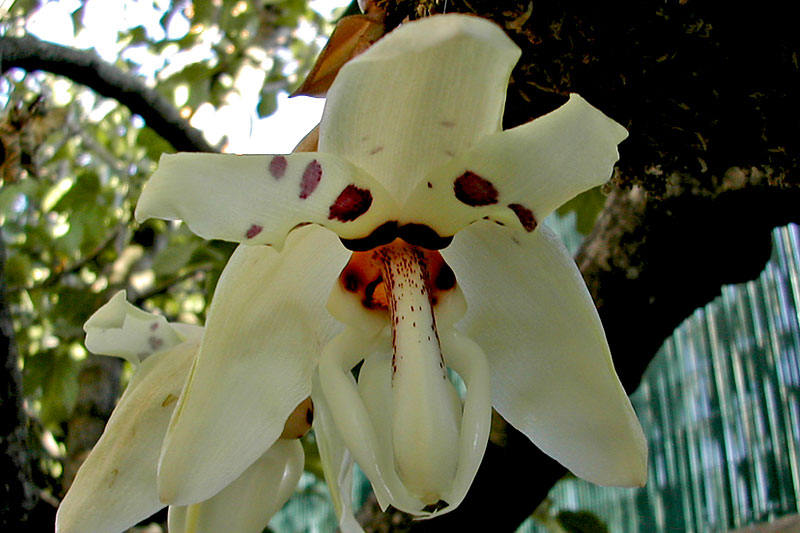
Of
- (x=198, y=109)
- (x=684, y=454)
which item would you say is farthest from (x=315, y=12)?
(x=684, y=454)

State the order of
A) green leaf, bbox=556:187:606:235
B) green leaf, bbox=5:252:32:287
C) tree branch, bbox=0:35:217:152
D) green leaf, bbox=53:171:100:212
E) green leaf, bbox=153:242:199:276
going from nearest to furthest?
tree branch, bbox=0:35:217:152, green leaf, bbox=556:187:606:235, green leaf, bbox=153:242:199:276, green leaf, bbox=53:171:100:212, green leaf, bbox=5:252:32:287

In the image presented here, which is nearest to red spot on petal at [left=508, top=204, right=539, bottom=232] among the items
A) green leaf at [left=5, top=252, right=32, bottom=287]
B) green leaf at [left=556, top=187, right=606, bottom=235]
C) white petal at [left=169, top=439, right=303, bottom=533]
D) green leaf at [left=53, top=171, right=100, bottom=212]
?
white petal at [left=169, top=439, right=303, bottom=533]

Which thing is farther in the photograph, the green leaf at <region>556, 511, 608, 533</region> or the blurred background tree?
the green leaf at <region>556, 511, 608, 533</region>

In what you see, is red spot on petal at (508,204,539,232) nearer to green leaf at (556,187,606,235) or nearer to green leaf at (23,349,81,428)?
green leaf at (556,187,606,235)

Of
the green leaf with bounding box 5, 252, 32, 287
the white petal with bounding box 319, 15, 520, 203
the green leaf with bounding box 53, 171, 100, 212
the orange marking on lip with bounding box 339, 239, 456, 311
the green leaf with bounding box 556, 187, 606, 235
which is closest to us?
the white petal with bounding box 319, 15, 520, 203

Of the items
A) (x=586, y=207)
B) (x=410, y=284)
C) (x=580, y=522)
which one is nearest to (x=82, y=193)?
(x=586, y=207)

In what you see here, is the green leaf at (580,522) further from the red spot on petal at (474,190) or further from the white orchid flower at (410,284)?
the red spot on petal at (474,190)

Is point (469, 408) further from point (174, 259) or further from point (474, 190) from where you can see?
point (174, 259)

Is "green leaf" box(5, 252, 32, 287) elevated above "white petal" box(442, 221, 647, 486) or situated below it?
below
